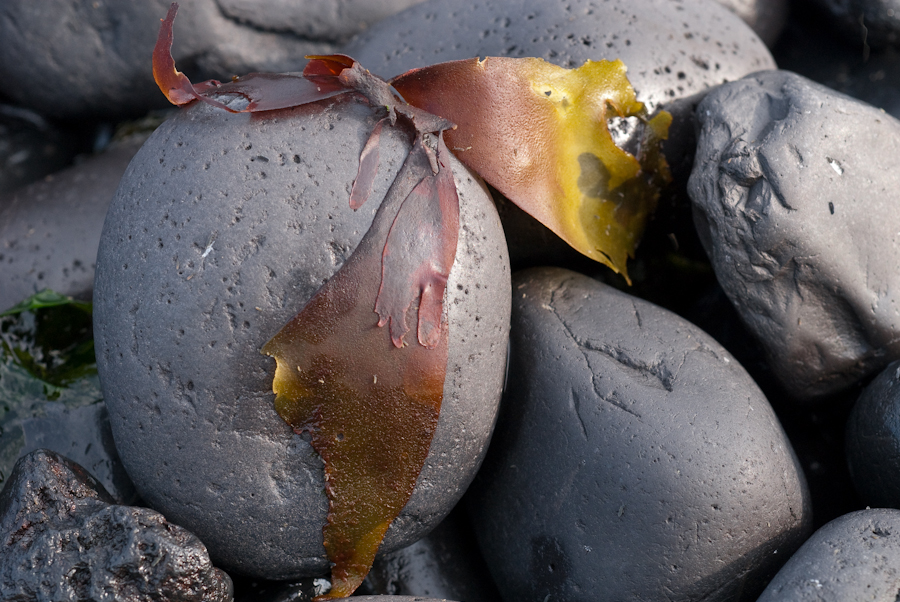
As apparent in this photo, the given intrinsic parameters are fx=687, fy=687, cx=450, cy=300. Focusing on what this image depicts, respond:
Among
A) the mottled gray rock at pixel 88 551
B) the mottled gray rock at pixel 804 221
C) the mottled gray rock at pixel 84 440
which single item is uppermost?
the mottled gray rock at pixel 804 221

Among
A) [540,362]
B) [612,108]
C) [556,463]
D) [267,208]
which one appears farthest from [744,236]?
[267,208]

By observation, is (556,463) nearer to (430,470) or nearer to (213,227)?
(430,470)

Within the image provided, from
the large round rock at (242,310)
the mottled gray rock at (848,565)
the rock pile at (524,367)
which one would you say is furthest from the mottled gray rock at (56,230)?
the mottled gray rock at (848,565)

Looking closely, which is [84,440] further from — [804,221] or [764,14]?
[764,14]

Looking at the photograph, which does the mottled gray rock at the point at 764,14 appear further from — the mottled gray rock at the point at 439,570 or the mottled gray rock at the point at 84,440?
the mottled gray rock at the point at 84,440

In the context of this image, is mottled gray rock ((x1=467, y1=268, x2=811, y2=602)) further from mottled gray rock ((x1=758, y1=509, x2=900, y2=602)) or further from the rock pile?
mottled gray rock ((x1=758, y1=509, x2=900, y2=602))

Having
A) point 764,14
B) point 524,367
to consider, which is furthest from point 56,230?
point 764,14
